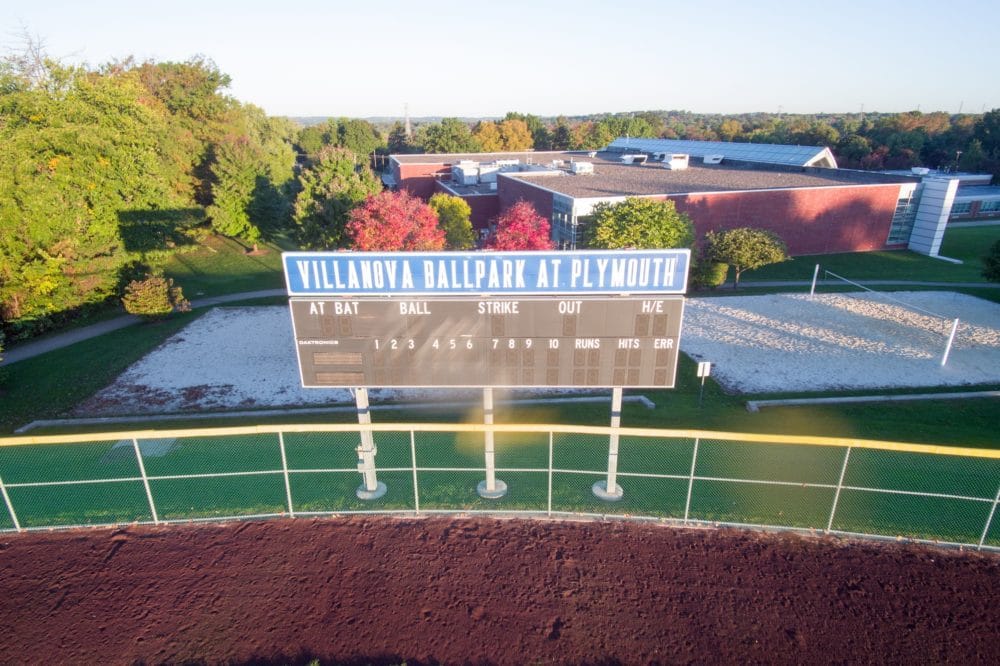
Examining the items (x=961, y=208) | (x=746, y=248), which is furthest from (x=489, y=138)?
(x=746, y=248)

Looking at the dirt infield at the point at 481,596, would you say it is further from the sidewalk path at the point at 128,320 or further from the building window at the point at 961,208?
the building window at the point at 961,208

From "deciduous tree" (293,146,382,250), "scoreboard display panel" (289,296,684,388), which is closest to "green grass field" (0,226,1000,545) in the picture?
"scoreboard display panel" (289,296,684,388)

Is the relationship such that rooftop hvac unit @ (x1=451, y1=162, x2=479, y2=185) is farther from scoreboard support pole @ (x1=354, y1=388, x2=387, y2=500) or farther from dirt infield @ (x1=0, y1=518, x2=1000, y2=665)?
dirt infield @ (x1=0, y1=518, x2=1000, y2=665)

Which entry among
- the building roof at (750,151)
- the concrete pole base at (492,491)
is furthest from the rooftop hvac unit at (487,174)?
the concrete pole base at (492,491)

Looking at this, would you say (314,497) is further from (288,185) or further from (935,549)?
(288,185)

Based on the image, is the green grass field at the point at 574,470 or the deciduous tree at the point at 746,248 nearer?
the green grass field at the point at 574,470

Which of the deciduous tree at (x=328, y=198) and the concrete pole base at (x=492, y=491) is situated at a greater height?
the deciduous tree at (x=328, y=198)

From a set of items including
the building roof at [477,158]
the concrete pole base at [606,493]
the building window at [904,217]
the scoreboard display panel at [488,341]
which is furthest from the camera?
the building roof at [477,158]

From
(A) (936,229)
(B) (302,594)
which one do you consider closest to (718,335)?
(B) (302,594)
